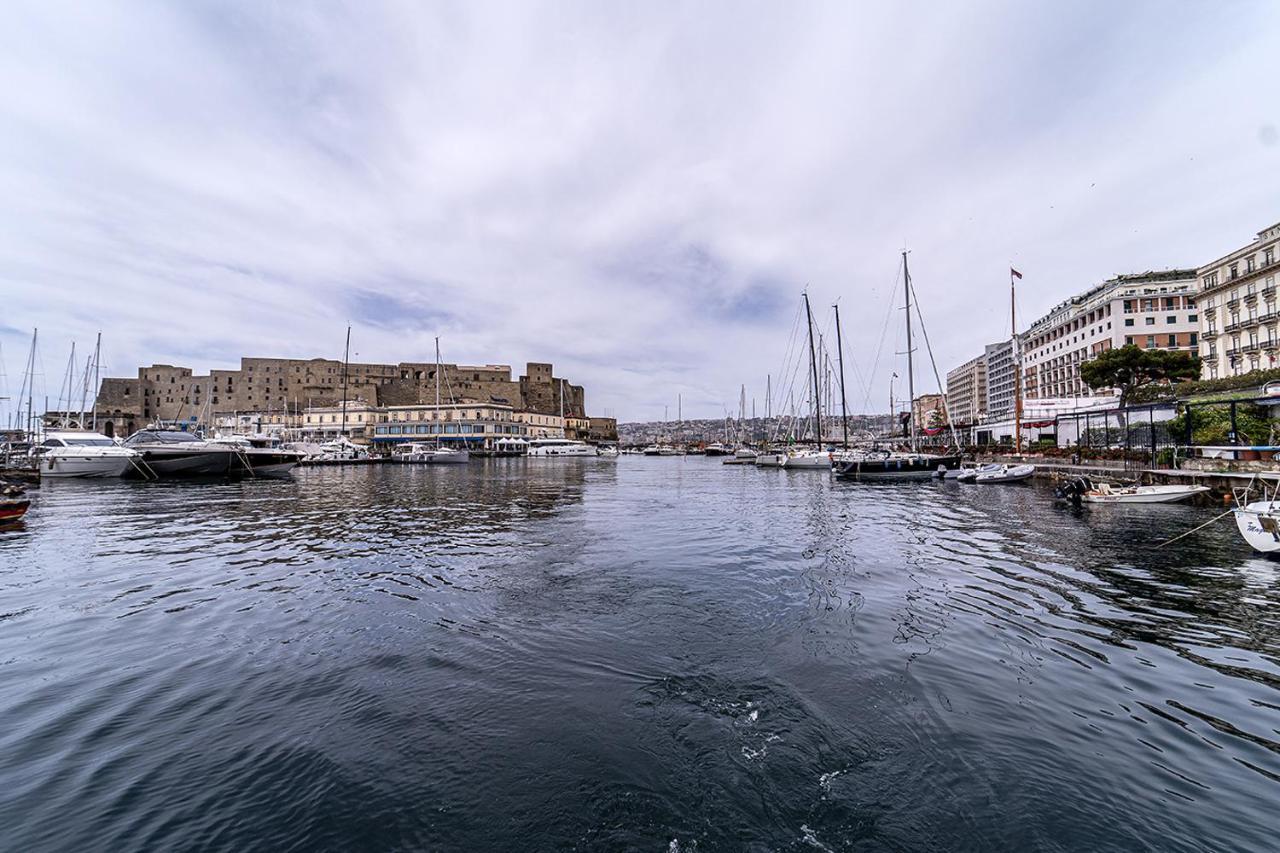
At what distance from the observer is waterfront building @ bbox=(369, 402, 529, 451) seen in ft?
298

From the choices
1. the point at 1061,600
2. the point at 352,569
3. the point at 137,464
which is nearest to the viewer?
the point at 1061,600

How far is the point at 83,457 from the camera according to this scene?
32062 mm

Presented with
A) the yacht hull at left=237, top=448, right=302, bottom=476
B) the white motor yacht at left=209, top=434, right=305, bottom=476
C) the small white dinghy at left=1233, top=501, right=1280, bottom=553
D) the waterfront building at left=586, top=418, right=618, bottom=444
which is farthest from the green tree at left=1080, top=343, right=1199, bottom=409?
the waterfront building at left=586, top=418, right=618, bottom=444

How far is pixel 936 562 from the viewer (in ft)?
38.5

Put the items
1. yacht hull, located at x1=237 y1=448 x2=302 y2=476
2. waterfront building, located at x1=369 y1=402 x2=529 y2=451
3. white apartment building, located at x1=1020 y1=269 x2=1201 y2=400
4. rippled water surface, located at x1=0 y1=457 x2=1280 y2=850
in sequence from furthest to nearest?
waterfront building, located at x1=369 y1=402 x2=529 y2=451 → white apartment building, located at x1=1020 y1=269 x2=1201 y2=400 → yacht hull, located at x1=237 y1=448 x2=302 y2=476 → rippled water surface, located at x1=0 y1=457 x2=1280 y2=850

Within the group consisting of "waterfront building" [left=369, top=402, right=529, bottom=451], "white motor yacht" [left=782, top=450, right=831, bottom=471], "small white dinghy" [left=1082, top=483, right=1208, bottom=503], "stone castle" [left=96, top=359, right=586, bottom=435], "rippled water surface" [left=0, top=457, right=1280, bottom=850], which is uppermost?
"stone castle" [left=96, top=359, right=586, bottom=435]

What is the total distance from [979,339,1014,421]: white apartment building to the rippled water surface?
147085mm

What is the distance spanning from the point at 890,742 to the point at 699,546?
9.34m

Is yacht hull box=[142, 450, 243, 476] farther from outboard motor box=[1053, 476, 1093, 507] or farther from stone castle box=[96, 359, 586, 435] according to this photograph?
stone castle box=[96, 359, 586, 435]

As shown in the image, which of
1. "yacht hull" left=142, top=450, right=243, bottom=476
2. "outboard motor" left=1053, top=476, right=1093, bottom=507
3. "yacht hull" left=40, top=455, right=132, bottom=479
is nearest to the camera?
"outboard motor" left=1053, top=476, right=1093, bottom=507

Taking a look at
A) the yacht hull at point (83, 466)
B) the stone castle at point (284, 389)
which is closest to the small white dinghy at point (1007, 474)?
the yacht hull at point (83, 466)

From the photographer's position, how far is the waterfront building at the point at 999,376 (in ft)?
438

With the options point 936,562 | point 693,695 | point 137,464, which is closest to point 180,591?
point 693,695

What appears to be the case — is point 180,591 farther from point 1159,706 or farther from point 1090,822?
point 1159,706
